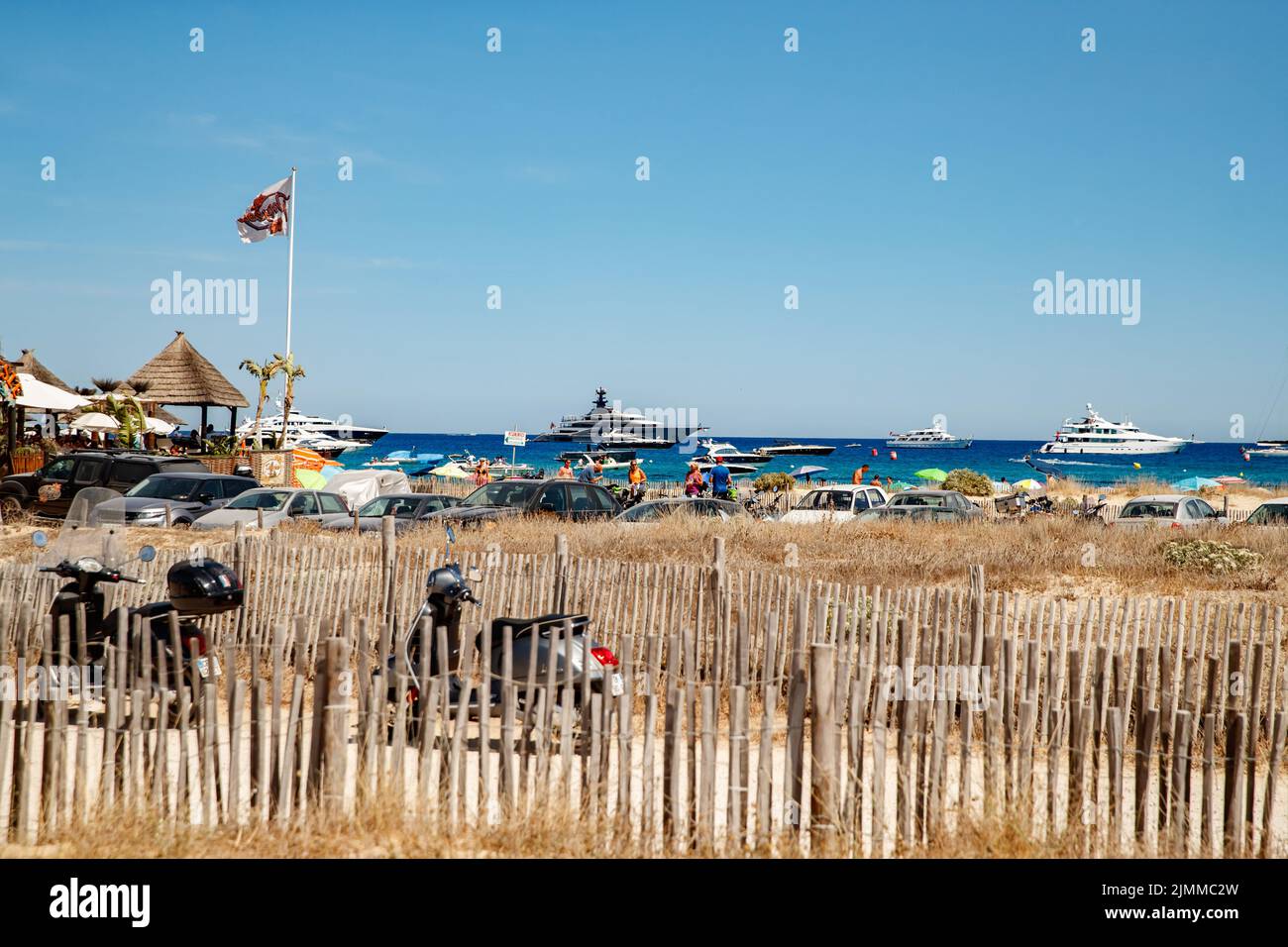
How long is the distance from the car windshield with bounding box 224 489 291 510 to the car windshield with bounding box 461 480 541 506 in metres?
3.28

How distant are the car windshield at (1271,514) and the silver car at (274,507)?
18.0 meters

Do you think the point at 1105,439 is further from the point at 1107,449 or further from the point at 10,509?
the point at 10,509

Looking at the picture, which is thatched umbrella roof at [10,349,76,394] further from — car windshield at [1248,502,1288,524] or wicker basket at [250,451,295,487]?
car windshield at [1248,502,1288,524]

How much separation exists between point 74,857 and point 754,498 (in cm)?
2742

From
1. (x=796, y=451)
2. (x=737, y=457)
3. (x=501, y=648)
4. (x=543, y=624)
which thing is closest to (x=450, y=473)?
(x=543, y=624)

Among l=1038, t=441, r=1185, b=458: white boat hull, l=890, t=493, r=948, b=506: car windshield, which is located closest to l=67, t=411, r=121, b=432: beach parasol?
l=890, t=493, r=948, b=506: car windshield

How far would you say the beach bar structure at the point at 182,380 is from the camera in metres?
34.1

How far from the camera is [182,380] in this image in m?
34.3

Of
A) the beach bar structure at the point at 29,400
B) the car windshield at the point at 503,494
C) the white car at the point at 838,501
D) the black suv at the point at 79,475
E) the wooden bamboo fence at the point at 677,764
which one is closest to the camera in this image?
the wooden bamboo fence at the point at 677,764

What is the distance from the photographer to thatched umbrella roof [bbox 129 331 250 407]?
1344 inches

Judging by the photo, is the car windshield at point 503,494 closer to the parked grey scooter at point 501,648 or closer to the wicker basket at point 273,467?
the parked grey scooter at point 501,648

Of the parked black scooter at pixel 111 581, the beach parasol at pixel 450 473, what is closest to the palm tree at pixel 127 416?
the beach parasol at pixel 450 473
